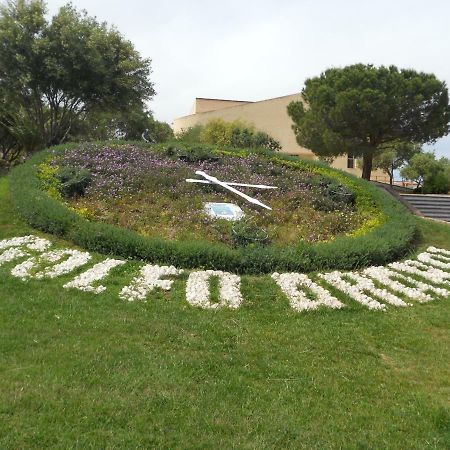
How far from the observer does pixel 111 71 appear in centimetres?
1605

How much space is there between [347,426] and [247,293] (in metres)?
2.37

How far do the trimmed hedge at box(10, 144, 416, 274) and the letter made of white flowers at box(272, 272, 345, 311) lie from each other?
307 millimetres

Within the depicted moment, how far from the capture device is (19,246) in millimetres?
6188

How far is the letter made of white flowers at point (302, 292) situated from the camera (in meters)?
4.97

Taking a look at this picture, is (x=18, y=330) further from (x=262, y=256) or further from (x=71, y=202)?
(x=71, y=202)

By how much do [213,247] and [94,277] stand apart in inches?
56.3

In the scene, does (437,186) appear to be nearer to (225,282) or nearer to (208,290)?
(225,282)

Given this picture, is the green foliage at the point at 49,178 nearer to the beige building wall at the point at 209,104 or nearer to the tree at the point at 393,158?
the tree at the point at 393,158

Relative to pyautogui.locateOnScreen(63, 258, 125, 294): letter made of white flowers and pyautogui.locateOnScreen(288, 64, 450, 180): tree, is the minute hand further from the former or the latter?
pyautogui.locateOnScreen(288, 64, 450, 180): tree

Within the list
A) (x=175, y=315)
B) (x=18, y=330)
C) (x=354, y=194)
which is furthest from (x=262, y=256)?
(x=354, y=194)

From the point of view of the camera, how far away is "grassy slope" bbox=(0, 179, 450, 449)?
277 centimetres

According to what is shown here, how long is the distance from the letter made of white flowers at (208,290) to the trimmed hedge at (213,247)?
266mm

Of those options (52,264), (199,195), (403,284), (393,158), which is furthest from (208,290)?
(393,158)

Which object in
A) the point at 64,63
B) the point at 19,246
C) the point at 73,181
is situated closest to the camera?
the point at 19,246
